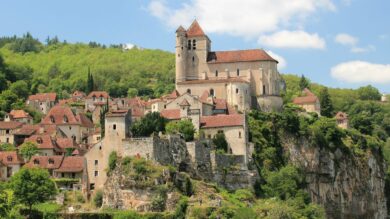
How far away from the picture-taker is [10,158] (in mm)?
78125

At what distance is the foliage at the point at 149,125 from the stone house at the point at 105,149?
3.48 m

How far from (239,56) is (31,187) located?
130 feet

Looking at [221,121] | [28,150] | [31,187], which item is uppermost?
[221,121]

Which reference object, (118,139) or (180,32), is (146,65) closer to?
(180,32)

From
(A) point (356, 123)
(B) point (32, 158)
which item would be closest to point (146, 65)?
(A) point (356, 123)

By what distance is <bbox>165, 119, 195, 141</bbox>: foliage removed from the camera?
77.2 meters

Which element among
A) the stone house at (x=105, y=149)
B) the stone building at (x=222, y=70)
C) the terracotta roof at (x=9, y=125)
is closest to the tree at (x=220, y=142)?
the stone house at (x=105, y=149)

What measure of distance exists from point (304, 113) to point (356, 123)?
17.4 meters

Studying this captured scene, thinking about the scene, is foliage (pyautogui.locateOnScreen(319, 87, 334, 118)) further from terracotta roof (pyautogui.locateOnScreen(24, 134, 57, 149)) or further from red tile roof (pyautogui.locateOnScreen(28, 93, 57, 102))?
terracotta roof (pyautogui.locateOnScreen(24, 134, 57, 149))

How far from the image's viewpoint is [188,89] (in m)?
96.2

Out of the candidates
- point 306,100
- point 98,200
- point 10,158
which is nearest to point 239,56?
point 306,100

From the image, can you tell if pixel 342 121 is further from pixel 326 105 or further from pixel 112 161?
pixel 112 161

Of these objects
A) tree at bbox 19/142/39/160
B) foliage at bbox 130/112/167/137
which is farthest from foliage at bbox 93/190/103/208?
tree at bbox 19/142/39/160

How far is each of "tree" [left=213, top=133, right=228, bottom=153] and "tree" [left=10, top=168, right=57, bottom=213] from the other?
18.7 metres
